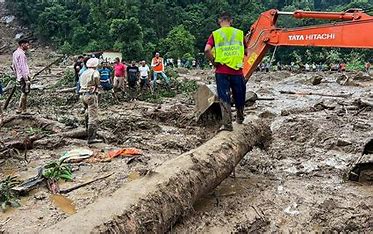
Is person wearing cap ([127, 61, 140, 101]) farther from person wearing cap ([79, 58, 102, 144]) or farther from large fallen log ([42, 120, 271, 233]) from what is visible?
large fallen log ([42, 120, 271, 233])

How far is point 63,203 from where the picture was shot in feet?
14.4

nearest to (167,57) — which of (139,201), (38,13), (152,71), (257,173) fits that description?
(38,13)

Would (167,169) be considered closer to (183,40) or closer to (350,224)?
(350,224)

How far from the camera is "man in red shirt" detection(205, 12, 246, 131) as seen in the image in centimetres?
527

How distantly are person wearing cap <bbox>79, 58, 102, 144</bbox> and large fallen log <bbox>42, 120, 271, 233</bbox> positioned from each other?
2.55m

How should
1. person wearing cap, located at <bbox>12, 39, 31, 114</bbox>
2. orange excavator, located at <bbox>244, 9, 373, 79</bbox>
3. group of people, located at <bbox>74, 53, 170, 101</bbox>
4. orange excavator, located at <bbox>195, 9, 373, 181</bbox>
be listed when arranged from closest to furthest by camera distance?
1. orange excavator, located at <bbox>195, 9, 373, 181</bbox>
2. orange excavator, located at <bbox>244, 9, 373, 79</bbox>
3. person wearing cap, located at <bbox>12, 39, 31, 114</bbox>
4. group of people, located at <bbox>74, 53, 170, 101</bbox>

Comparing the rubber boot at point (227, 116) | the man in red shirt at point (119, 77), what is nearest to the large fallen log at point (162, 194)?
the rubber boot at point (227, 116)

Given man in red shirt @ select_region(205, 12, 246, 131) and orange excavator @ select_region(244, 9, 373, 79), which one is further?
orange excavator @ select_region(244, 9, 373, 79)

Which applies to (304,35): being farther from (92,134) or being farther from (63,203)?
(63,203)

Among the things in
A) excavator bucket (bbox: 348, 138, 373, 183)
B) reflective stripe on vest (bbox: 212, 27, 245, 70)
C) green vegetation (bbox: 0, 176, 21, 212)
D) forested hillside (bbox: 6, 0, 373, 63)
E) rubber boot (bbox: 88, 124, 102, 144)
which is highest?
reflective stripe on vest (bbox: 212, 27, 245, 70)

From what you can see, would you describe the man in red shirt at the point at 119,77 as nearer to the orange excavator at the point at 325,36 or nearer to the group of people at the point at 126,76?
the group of people at the point at 126,76

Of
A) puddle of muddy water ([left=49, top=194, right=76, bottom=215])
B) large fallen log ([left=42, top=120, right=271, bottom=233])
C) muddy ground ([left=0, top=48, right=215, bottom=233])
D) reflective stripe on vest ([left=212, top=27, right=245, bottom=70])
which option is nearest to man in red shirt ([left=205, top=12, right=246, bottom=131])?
reflective stripe on vest ([left=212, top=27, right=245, bottom=70])

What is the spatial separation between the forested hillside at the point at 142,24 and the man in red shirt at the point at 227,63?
25.9 meters

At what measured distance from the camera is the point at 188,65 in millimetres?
34500
